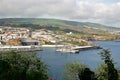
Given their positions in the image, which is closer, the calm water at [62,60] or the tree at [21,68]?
the tree at [21,68]

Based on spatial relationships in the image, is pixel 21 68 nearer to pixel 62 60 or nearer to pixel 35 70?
pixel 35 70

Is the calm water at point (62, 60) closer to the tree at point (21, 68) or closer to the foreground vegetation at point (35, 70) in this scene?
the foreground vegetation at point (35, 70)

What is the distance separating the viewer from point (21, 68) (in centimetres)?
Answer: 2709

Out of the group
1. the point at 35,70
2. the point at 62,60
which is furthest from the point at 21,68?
the point at 62,60

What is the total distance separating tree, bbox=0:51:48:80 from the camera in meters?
23.8

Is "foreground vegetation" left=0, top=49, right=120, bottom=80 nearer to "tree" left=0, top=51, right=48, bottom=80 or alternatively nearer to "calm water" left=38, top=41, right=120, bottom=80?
"tree" left=0, top=51, right=48, bottom=80

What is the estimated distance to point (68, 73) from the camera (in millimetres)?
32875

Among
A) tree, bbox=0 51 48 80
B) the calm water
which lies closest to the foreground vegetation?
tree, bbox=0 51 48 80

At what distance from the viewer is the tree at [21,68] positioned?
23781 mm

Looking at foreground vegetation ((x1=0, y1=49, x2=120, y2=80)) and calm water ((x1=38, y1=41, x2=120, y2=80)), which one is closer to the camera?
foreground vegetation ((x1=0, y1=49, x2=120, y2=80))

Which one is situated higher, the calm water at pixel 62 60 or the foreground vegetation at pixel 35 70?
the foreground vegetation at pixel 35 70

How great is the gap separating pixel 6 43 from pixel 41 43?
640 inches

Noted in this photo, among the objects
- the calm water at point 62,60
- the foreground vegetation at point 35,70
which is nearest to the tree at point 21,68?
the foreground vegetation at point 35,70

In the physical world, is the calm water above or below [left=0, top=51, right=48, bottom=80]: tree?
below
